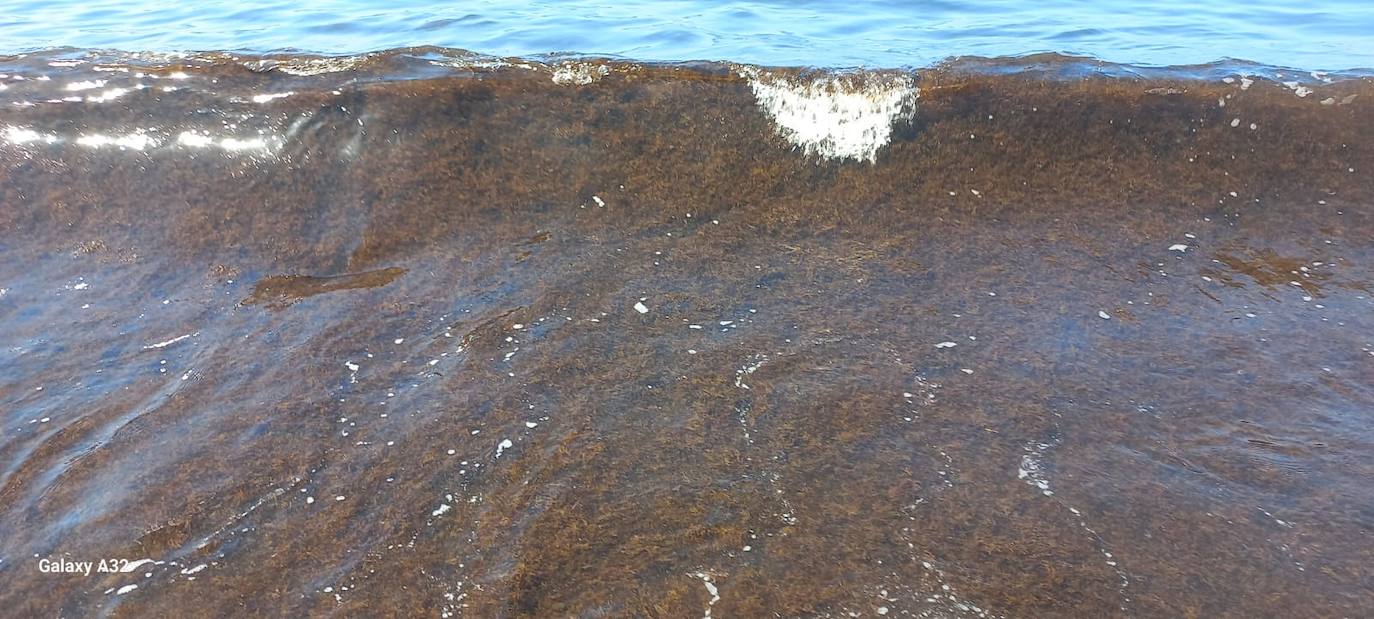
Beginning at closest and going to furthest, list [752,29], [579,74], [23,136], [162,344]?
[162,344]
[23,136]
[579,74]
[752,29]

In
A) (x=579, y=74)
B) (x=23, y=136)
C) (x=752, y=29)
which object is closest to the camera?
(x=23, y=136)

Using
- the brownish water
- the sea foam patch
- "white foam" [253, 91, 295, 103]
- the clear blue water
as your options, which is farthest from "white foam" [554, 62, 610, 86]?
the clear blue water

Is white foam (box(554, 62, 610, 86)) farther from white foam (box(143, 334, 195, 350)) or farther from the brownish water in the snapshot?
white foam (box(143, 334, 195, 350))

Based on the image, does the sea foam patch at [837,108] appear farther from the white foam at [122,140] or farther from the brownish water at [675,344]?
the white foam at [122,140]

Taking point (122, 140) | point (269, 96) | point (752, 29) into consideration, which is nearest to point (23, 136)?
point (122, 140)

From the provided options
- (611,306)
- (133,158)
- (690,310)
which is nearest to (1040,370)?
(690,310)

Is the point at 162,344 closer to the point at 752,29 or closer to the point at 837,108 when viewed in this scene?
the point at 837,108
